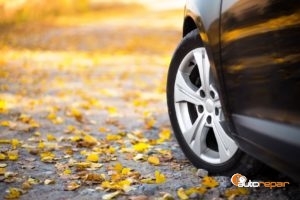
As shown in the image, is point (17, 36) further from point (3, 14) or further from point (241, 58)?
point (241, 58)

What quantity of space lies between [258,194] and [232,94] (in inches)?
29.6

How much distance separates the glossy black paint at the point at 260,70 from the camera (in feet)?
7.86

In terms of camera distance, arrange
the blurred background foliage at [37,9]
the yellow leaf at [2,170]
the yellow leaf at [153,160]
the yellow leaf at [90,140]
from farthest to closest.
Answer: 1. the blurred background foliage at [37,9]
2. the yellow leaf at [90,140]
3. the yellow leaf at [153,160]
4. the yellow leaf at [2,170]

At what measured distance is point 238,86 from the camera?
2879mm

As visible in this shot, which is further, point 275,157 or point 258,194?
point 258,194

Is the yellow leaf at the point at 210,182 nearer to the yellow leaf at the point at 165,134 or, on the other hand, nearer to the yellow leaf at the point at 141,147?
the yellow leaf at the point at 141,147

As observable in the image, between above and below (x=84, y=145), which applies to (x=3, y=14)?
above

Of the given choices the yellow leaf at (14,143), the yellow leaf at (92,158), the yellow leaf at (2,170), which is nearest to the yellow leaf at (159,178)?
the yellow leaf at (92,158)

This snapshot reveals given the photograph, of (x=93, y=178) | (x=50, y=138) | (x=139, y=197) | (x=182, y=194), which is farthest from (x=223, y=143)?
(x=50, y=138)

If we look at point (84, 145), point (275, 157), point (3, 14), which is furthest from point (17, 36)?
point (275, 157)

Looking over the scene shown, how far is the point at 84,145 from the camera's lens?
4477mm

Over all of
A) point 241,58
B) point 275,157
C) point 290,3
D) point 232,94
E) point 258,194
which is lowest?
point 258,194

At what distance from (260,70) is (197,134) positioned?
1043mm

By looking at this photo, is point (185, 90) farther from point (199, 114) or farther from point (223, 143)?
point (223, 143)
